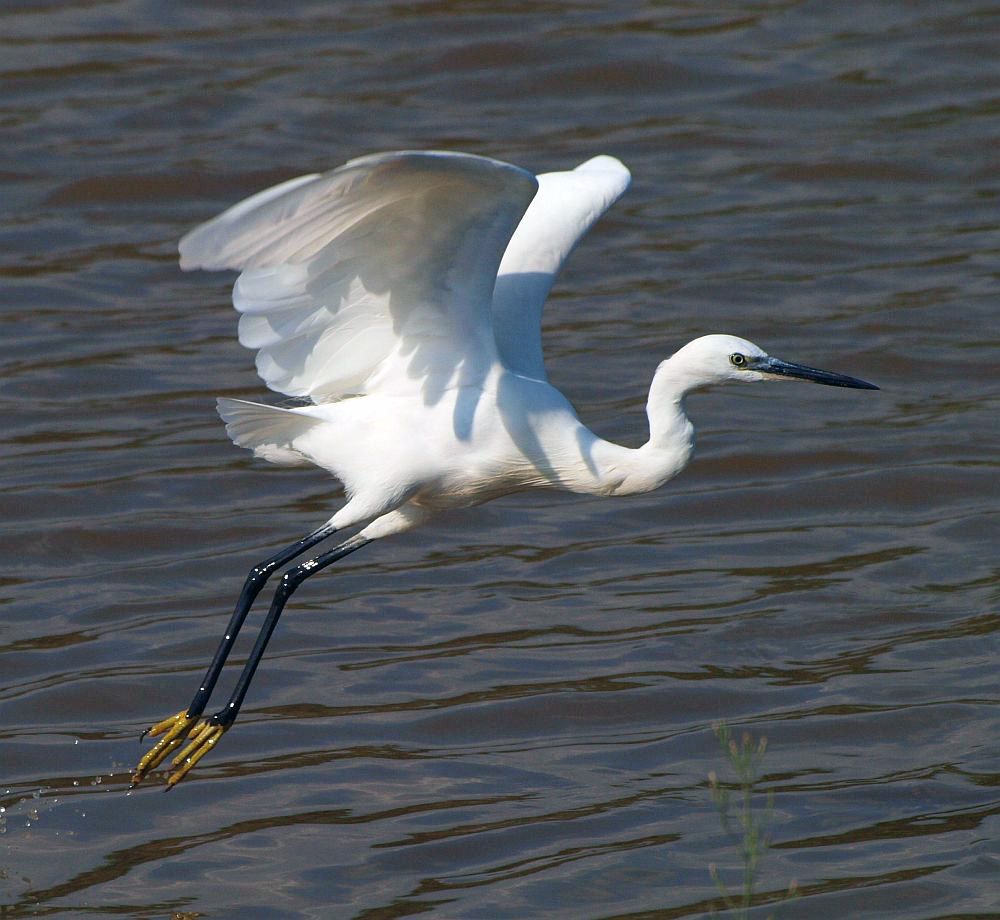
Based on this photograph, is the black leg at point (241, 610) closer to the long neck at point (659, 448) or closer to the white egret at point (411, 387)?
the white egret at point (411, 387)

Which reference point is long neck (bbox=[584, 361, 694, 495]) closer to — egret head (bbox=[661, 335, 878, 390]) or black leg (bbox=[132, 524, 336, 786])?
egret head (bbox=[661, 335, 878, 390])

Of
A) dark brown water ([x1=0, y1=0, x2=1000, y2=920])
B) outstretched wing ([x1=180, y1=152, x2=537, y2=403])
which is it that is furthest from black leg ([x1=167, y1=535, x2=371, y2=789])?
outstretched wing ([x1=180, y1=152, x2=537, y2=403])

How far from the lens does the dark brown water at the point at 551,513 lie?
625 centimetres

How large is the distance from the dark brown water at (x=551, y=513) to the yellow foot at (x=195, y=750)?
0.15 meters

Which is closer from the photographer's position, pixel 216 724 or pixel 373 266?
pixel 373 266

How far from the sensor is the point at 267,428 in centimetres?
671

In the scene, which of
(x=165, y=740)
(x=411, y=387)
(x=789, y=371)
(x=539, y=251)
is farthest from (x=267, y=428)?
(x=789, y=371)

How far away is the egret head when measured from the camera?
638 centimetres

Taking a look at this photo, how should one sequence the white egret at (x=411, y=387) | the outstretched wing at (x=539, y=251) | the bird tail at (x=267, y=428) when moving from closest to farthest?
the white egret at (x=411, y=387) → the bird tail at (x=267, y=428) → the outstretched wing at (x=539, y=251)

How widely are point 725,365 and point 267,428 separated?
169cm

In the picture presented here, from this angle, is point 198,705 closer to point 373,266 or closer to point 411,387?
point 411,387

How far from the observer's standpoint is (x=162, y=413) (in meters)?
10.2

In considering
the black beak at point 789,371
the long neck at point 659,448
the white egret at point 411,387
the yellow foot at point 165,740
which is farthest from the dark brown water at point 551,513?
the black beak at point 789,371

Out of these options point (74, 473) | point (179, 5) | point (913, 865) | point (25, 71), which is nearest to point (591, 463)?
point (913, 865)
